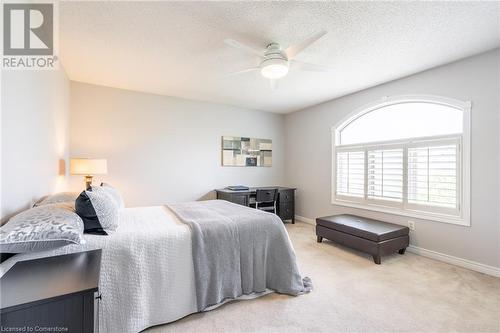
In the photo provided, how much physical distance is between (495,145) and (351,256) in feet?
6.89

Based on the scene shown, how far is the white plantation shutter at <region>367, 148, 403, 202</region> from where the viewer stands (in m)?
3.56

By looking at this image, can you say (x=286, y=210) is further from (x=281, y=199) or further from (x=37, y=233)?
(x=37, y=233)

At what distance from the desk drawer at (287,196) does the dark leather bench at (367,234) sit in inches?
51.8

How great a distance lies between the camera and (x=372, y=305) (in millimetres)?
2070

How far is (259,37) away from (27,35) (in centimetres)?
204

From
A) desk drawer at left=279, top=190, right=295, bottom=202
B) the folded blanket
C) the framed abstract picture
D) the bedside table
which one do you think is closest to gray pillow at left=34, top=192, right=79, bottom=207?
the folded blanket

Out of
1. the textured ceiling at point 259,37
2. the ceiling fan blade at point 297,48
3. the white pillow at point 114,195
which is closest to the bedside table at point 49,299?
the white pillow at point 114,195

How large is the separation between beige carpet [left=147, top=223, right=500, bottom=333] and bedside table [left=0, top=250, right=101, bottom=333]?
1014 mm

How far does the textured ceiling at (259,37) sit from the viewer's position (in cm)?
202

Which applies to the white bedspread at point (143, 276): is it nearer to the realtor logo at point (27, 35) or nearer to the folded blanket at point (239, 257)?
the folded blanket at point (239, 257)

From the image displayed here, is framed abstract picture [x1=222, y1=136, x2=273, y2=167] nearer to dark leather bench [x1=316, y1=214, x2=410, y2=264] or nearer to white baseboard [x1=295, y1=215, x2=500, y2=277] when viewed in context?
dark leather bench [x1=316, y1=214, x2=410, y2=264]

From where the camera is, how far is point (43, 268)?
1126 mm

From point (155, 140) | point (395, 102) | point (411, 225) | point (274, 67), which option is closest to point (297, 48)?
point (274, 67)

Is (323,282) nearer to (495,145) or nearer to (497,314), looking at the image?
(497,314)
